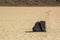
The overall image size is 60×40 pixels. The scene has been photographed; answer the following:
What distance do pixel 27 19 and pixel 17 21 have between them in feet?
1.57

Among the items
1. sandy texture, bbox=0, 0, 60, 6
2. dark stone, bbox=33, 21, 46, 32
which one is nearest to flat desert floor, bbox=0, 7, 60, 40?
dark stone, bbox=33, 21, 46, 32

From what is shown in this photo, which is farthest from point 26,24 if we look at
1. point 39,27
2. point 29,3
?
point 29,3

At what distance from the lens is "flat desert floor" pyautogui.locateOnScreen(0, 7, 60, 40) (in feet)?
22.2

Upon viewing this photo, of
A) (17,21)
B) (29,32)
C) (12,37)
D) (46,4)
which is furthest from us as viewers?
(46,4)

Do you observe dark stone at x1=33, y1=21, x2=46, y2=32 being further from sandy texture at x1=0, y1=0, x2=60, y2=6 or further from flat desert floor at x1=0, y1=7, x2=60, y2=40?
sandy texture at x1=0, y1=0, x2=60, y2=6

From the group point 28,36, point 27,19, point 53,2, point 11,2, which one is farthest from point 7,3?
point 28,36

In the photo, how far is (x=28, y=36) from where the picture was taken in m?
6.76

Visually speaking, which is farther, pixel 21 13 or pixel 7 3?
pixel 7 3

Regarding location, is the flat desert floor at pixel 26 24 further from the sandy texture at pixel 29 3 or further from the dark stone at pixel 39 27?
the sandy texture at pixel 29 3

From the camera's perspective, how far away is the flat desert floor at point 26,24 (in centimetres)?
676

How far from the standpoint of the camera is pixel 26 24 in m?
8.11

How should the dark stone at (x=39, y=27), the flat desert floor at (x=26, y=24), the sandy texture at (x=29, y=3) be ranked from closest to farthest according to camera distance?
the flat desert floor at (x=26, y=24), the dark stone at (x=39, y=27), the sandy texture at (x=29, y=3)

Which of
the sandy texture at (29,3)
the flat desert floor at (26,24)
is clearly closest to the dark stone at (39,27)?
the flat desert floor at (26,24)

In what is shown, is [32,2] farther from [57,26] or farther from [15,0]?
[57,26]
